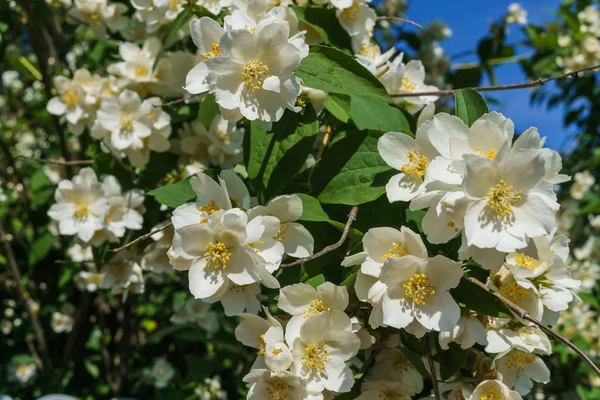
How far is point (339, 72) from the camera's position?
4.00 ft

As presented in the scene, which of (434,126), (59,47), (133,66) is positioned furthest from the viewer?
(59,47)

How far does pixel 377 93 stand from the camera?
122 cm

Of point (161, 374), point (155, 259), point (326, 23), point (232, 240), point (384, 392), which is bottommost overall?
point (161, 374)

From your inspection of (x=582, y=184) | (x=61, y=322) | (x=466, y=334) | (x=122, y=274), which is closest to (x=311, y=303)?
(x=466, y=334)

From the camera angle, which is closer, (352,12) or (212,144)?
(352,12)

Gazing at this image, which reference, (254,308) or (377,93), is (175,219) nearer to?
(254,308)

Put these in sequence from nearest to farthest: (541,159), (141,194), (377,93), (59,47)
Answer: (541,159) → (377,93) → (141,194) → (59,47)

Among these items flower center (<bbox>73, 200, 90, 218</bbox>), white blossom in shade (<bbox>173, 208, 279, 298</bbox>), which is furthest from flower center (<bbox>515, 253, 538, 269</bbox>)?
flower center (<bbox>73, 200, 90, 218</bbox>)

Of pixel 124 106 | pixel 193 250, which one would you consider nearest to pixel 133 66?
pixel 124 106

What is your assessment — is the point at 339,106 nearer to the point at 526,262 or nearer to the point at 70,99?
the point at 526,262

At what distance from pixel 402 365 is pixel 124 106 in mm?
1163

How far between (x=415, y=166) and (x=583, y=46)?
344 cm

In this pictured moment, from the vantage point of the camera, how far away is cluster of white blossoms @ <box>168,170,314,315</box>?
109 cm

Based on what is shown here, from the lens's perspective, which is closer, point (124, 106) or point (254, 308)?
point (254, 308)
